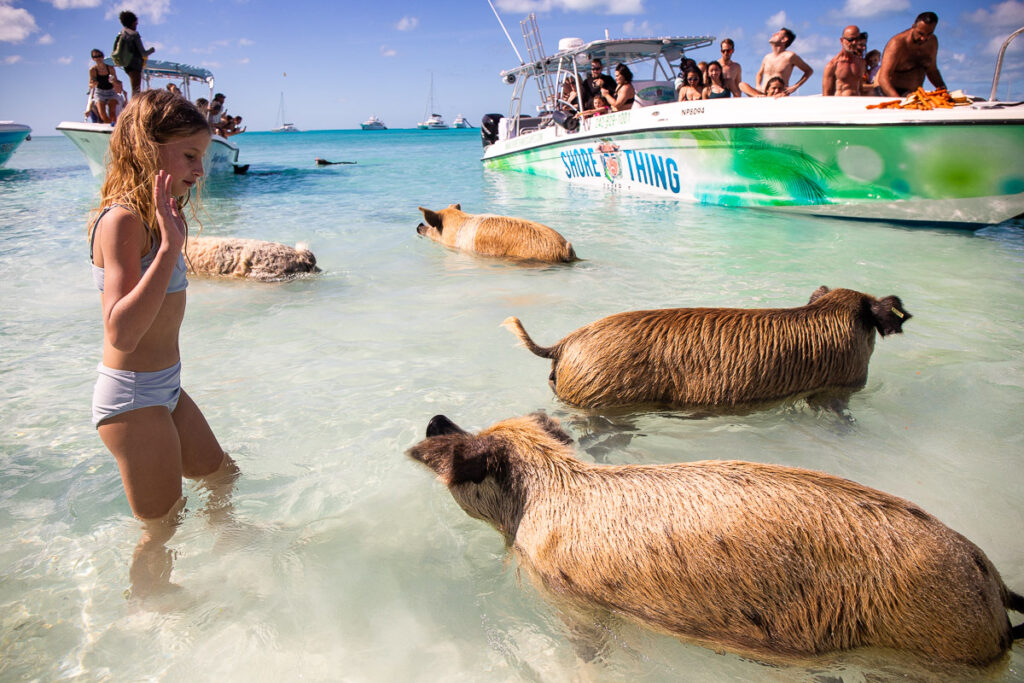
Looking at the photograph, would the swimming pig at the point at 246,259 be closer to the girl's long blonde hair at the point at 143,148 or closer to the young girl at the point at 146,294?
the young girl at the point at 146,294

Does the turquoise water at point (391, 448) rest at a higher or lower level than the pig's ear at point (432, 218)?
lower

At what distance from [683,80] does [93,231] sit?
43.3 ft

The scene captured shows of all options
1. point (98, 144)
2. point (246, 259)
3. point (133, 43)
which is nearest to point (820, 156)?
point (246, 259)

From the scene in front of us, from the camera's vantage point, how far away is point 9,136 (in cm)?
2227

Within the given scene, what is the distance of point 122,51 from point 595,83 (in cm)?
961

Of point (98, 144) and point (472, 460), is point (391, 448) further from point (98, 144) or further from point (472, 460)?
point (98, 144)

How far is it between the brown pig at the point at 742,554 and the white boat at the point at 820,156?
326 inches

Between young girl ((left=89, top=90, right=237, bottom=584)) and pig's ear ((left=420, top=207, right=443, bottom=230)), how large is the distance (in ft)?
20.2

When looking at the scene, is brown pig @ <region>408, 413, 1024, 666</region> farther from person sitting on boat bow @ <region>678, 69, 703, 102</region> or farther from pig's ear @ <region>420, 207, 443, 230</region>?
person sitting on boat bow @ <region>678, 69, 703, 102</region>

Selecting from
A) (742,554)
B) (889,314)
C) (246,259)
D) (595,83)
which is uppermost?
(595,83)

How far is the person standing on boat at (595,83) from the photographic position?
13992mm

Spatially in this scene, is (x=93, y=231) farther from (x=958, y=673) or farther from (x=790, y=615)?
(x=958, y=673)

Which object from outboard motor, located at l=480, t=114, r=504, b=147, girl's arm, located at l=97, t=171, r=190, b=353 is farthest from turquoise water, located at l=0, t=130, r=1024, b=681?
outboard motor, located at l=480, t=114, r=504, b=147

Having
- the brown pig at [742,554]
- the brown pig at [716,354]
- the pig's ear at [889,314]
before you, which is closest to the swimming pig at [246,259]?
the brown pig at [716,354]
